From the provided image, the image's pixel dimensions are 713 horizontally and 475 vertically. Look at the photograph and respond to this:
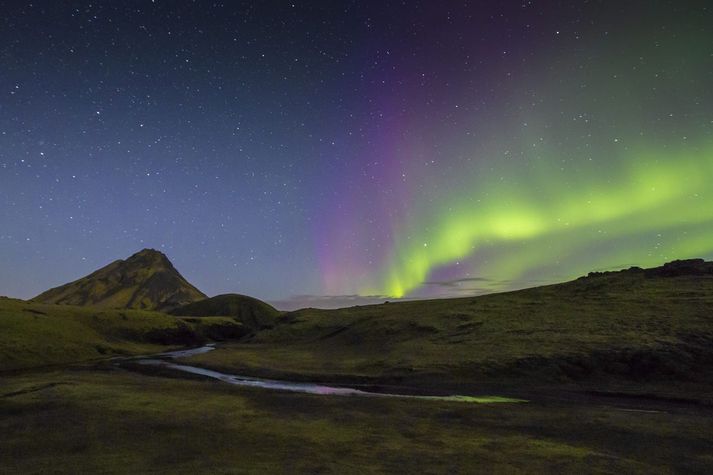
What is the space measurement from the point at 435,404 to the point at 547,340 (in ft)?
71.1

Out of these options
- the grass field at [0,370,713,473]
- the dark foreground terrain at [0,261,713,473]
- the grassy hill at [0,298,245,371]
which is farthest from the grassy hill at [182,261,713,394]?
the grassy hill at [0,298,245,371]

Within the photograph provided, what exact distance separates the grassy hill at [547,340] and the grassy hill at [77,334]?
20.7 meters

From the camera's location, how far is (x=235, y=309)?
155875 mm

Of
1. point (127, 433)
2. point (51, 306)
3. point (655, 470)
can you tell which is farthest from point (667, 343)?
point (51, 306)

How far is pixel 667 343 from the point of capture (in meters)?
32.2

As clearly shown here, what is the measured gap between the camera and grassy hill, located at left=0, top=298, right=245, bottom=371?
166 feet

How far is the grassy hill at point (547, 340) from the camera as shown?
30.5 meters

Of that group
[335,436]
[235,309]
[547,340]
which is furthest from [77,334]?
[235,309]

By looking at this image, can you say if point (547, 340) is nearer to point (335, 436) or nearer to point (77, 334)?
point (335, 436)

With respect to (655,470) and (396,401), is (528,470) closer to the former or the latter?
(655,470)

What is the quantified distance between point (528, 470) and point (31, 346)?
208ft

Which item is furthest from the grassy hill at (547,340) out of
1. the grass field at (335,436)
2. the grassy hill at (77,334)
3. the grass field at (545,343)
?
the grassy hill at (77,334)

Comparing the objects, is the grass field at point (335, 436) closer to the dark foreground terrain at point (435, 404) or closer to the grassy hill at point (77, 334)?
the dark foreground terrain at point (435, 404)

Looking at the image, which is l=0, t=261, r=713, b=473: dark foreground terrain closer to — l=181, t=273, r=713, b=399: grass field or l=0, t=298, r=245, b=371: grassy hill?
l=181, t=273, r=713, b=399: grass field
